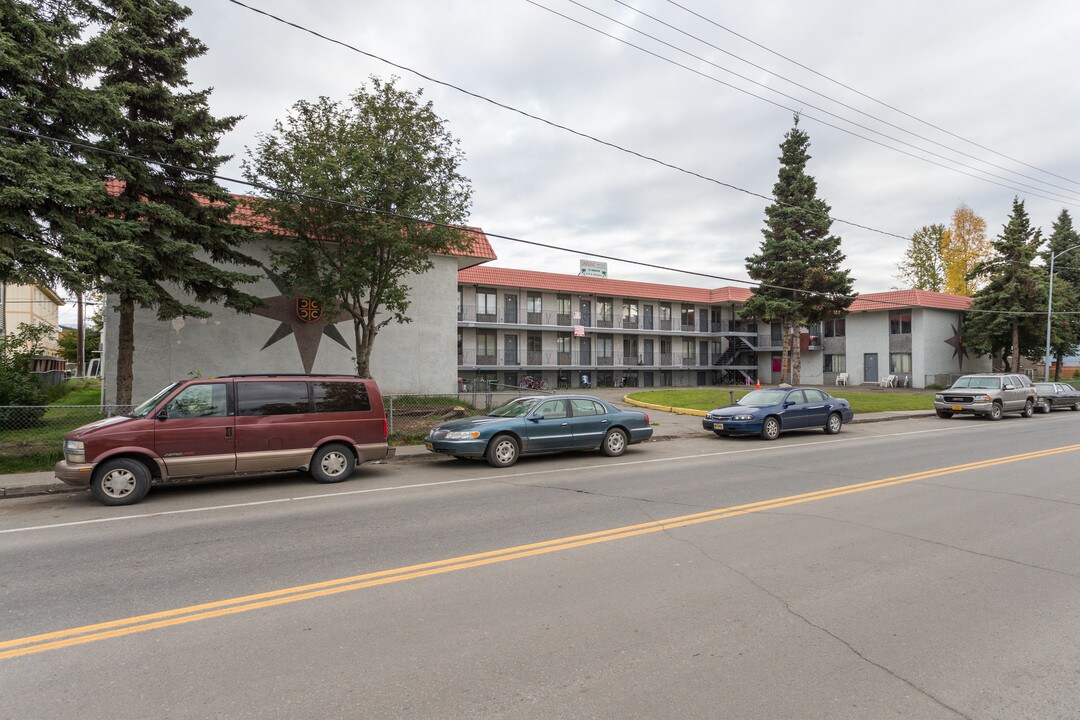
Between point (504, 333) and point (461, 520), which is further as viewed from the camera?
point (504, 333)

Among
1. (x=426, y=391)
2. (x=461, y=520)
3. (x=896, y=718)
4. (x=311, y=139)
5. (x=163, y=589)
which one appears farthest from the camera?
(x=426, y=391)

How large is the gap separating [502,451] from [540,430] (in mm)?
977

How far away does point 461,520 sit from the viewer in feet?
23.5

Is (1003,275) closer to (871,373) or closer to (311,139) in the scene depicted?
(871,373)

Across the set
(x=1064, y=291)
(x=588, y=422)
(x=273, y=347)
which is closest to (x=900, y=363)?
(x=1064, y=291)

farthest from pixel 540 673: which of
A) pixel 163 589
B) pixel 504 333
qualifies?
pixel 504 333

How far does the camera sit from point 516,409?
1250 cm

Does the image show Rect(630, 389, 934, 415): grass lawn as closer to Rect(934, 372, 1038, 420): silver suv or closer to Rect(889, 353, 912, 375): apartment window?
Rect(934, 372, 1038, 420): silver suv

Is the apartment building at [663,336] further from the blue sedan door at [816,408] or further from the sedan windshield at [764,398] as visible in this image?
the blue sedan door at [816,408]

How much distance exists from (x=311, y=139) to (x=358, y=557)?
13.9 meters

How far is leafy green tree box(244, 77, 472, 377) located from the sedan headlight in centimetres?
826

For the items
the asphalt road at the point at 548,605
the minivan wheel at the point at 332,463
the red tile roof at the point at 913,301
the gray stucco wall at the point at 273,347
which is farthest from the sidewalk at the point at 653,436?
the red tile roof at the point at 913,301

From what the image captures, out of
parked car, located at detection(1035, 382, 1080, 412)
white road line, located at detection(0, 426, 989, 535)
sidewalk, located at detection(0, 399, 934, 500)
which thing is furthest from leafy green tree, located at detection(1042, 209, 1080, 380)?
white road line, located at detection(0, 426, 989, 535)

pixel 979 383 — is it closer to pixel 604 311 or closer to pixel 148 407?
pixel 604 311
